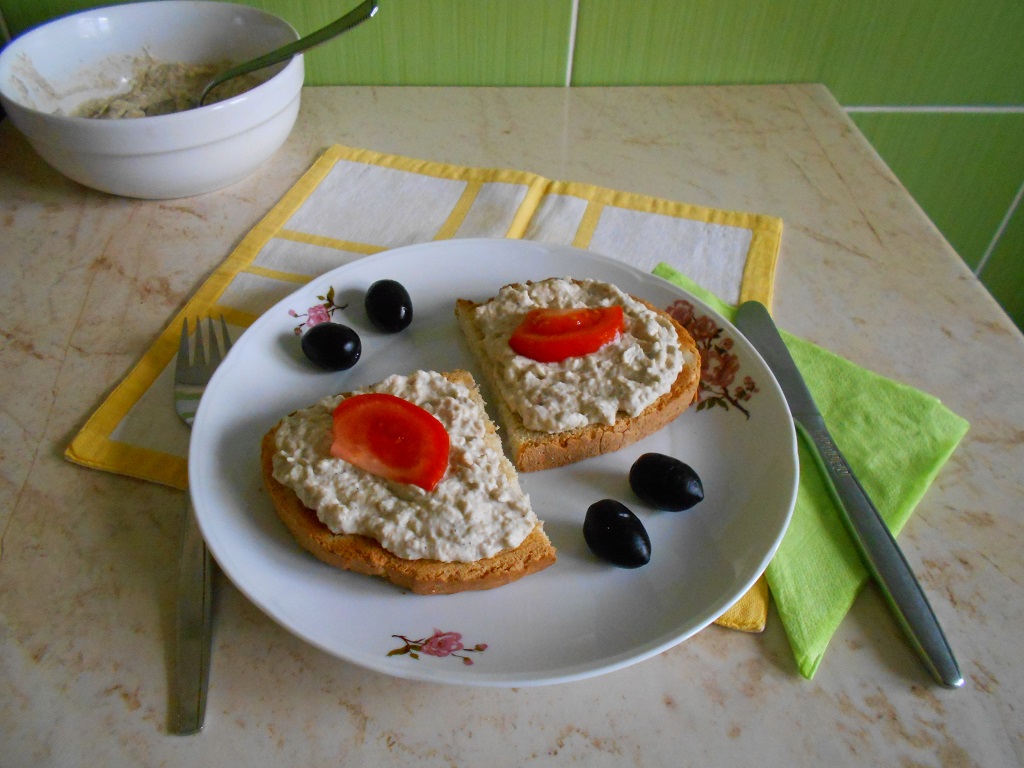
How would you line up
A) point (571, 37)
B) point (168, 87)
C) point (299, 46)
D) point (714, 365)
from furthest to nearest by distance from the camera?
point (571, 37), point (168, 87), point (299, 46), point (714, 365)

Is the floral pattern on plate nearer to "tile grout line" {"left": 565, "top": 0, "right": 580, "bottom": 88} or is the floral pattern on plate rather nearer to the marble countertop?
the marble countertop

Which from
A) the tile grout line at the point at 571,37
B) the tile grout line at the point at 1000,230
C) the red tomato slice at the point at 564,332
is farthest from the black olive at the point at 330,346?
the tile grout line at the point at 1000,230

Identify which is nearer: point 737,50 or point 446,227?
point 446,227

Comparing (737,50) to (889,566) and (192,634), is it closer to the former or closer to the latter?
(889,566)

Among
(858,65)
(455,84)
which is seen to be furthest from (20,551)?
(858,65)

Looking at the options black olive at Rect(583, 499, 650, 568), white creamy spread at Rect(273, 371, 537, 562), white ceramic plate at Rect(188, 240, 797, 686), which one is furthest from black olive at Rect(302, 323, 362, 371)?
black olive at Rect(583, 499, 650, 568)

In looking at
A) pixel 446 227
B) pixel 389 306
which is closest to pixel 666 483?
pixel 389 306
